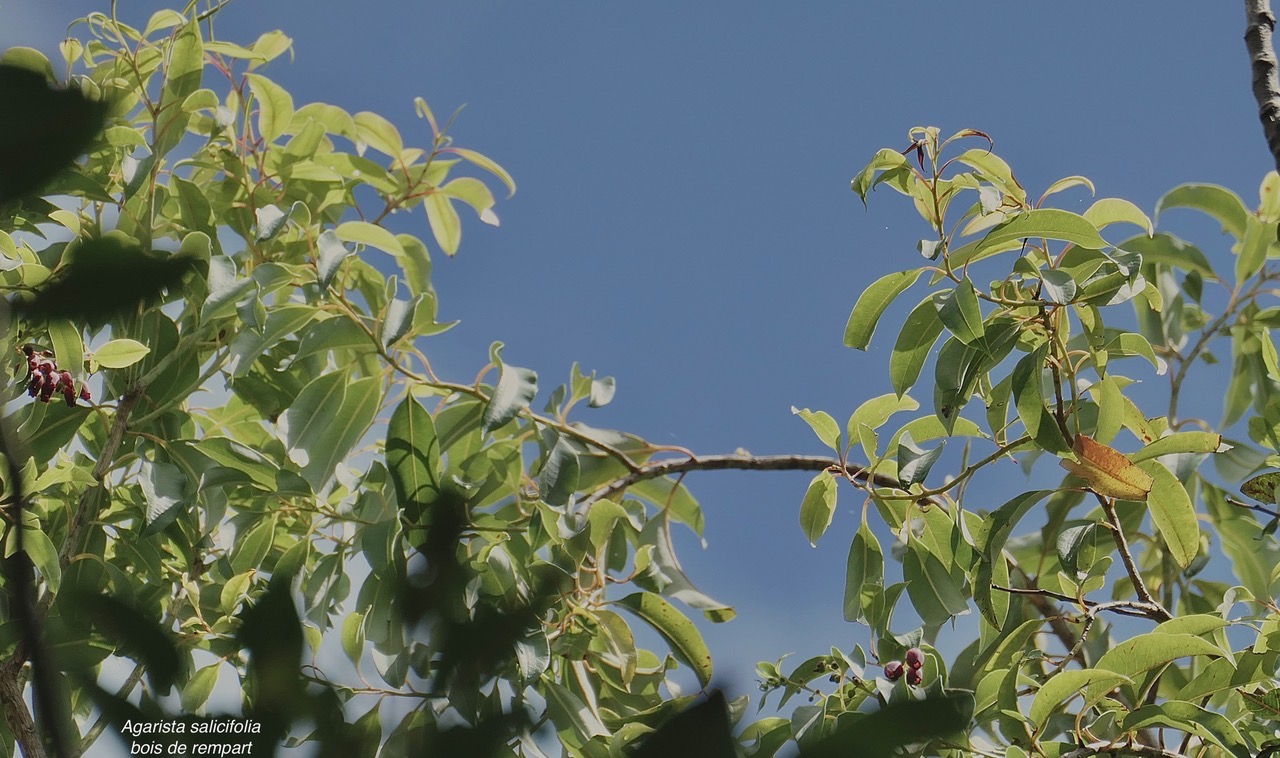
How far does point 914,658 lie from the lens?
4.12ft

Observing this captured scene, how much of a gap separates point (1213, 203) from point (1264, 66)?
1.87ft

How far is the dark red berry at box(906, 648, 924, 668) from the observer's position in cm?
125

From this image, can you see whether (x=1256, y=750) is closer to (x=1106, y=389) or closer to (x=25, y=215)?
(x=1106, y=389)

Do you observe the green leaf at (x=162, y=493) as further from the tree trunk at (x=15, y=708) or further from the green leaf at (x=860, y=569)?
the green leaf at (x=860, y=569)

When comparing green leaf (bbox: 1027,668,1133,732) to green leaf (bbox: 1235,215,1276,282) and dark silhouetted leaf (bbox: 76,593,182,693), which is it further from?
dark silhouetted leaf (bbox: 76,593,182,693)

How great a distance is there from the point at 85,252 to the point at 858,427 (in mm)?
1071

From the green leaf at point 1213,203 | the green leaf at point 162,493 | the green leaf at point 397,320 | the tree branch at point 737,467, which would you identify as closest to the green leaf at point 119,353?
the green leaf at point 162,493

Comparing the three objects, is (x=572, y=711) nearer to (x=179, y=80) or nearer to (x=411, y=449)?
(x=411, y=449)

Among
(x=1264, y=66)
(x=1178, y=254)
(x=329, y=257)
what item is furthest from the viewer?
(x=1178, y=254)

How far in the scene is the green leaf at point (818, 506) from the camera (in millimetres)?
1384

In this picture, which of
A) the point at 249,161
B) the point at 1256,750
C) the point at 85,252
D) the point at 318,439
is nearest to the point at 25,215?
the point at 249,161

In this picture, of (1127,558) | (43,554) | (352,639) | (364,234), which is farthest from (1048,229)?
(43,554)

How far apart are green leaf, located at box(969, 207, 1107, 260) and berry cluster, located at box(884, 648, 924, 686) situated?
496 mm

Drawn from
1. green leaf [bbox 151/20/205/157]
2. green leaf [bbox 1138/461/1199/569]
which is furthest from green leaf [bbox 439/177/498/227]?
green leaf [bbox 1138/461/1199/569]
